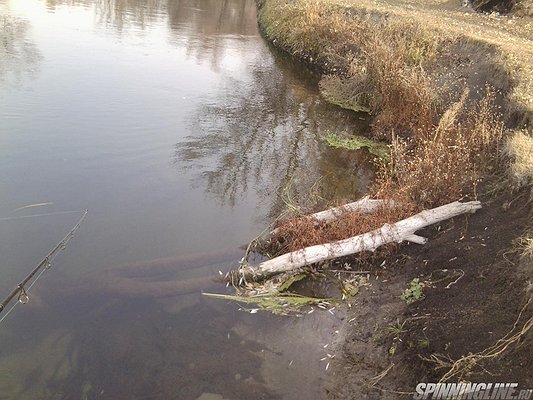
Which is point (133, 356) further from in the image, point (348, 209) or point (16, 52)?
point (16, 52)

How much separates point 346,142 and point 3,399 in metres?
11.2

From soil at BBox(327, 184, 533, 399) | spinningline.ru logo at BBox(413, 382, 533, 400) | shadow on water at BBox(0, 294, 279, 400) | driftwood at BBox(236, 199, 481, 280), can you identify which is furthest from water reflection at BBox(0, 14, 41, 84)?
spinningline.ru logo at BBox(413, 382, 533, 400)

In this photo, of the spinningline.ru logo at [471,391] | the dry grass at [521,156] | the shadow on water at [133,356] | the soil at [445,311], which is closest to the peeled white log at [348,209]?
the soil at [445,311]

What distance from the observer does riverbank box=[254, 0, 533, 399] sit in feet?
19.4

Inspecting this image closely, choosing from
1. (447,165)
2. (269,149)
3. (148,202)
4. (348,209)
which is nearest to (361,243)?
(348,209)

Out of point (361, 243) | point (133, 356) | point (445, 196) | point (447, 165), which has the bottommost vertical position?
point (133, 356)

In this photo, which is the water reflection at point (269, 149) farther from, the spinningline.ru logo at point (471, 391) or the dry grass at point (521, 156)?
the spinningline.ru logo at point (471, 391)

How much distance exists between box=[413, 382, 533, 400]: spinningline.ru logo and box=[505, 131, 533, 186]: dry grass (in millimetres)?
4320

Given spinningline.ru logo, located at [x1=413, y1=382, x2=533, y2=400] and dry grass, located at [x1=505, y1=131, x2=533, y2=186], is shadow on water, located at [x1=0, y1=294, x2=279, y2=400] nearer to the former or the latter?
spinningline.ru logo, located at [x1=413, y1=382, x2=533, y2=400]

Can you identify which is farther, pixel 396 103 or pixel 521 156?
pixel 396 103

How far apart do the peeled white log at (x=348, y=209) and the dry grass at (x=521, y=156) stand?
7.42 ft

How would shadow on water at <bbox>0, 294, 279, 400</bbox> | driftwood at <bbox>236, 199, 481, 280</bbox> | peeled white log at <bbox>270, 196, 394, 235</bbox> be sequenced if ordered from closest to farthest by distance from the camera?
shadow on water at <bbox>0, 294, 279, 400</bbox>, driftwood at <bbox>236, 199, 481, 280</bbox>, peeled white log at <bbox>270, 196, 394, 235</bbox>

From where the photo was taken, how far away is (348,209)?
9523mm

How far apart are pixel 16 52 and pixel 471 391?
1866 cm
